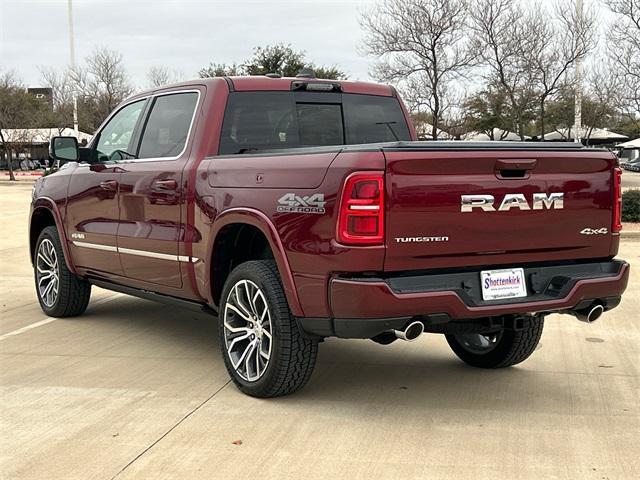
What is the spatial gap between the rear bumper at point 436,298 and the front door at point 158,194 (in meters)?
1.54

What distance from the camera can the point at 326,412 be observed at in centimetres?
450

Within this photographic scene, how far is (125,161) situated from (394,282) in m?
2.86

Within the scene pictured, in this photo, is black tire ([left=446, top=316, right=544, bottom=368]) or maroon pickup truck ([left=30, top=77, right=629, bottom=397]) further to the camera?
black tire ([left=446, top=316, right=544, bottom=368])

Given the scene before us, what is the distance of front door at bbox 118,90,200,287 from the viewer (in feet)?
17.6

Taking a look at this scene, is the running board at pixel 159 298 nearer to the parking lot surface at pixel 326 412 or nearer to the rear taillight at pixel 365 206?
the parking lot surface at pixel 326 412

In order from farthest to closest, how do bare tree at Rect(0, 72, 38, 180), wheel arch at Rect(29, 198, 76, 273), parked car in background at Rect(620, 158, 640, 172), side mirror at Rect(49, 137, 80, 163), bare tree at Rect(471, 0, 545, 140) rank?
parked car in background at Rect(620, 158, 640, 172) < bare tree at Rect(0, 72, 38, 180) < bare tree at Rect(471, 0, 545, 140) < wheel arch at Rect(29, 198, 76, 273) < side mirror at Rect(49, 137, 80, 163)

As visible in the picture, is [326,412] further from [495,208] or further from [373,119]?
[373,119]

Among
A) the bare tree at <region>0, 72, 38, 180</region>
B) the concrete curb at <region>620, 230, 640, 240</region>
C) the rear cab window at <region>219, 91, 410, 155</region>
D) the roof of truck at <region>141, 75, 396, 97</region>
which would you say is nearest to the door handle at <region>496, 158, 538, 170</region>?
the rear cab window at <region>219, 91, 410, 155</region>

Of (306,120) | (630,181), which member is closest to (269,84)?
(306,120)

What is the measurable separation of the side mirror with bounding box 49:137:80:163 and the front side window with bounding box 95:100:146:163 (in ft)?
0.63

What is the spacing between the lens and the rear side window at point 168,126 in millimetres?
5527

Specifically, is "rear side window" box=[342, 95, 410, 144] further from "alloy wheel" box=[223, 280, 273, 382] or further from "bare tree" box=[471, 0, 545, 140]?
"bare tree" box=[471, 0, 545, 140]

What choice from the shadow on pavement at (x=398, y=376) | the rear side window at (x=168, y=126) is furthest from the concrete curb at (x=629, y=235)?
the rear side window at (x=168, y=126)

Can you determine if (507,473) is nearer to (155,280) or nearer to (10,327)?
(155,280)
